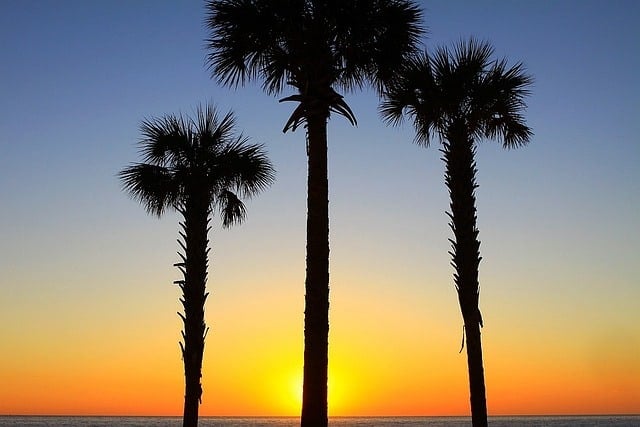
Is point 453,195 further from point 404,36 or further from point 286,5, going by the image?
point 286,5

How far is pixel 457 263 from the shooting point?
20.2 metres

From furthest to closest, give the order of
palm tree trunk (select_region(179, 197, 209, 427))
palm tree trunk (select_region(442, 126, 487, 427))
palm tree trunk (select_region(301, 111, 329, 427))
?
palm tree trunk (select_region(179, 197, 209, 427))
palm tree trunk (select_region(442, 126, 487, 427))
palm tree trunk (select_region(301, 111, 329, 427))

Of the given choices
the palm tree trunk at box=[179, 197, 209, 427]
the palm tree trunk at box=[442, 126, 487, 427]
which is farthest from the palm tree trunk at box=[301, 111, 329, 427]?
the palm tree trunk at box=[179, 197, 209, 427]

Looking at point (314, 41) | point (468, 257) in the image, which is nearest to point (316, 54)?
point (314, 41)

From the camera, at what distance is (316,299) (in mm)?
16484

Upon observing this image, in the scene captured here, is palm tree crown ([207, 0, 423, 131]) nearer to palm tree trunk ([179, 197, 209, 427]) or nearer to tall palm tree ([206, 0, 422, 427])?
tall palm tree ([206, 0, 422, 427])

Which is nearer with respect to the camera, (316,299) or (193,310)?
(316,299)

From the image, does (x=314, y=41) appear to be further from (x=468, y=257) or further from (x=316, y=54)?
(x=468, y=257)

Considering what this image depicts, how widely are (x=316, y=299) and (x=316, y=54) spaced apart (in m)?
5.59

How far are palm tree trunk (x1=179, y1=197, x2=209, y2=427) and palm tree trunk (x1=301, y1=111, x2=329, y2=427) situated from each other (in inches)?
299

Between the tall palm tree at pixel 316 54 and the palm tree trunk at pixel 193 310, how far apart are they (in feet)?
20.8

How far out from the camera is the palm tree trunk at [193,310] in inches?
917

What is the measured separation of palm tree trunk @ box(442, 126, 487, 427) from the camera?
19.7 m

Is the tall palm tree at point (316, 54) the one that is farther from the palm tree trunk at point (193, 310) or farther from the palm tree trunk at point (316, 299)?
the palm tree trunk at point (193, 310)
